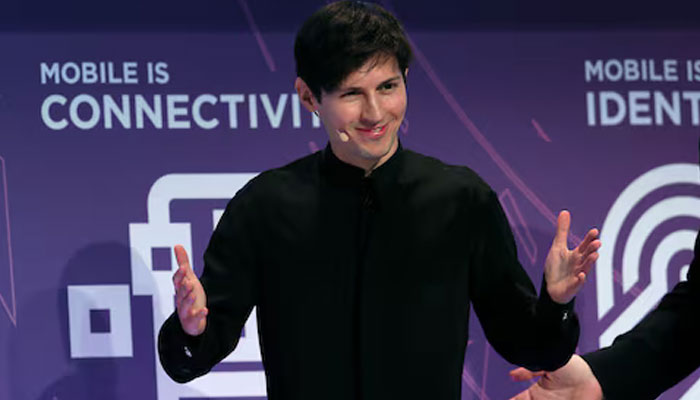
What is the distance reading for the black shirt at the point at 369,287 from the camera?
1.68m

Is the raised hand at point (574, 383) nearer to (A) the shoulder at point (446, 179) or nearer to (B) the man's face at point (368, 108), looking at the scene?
(A) the shoulder at point (446, 179)

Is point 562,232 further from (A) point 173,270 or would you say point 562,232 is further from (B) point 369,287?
(A) point 173,270

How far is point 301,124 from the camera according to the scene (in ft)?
8.66

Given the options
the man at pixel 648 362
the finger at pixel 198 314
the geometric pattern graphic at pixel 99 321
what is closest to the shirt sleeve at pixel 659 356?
the man at pixel 648 362

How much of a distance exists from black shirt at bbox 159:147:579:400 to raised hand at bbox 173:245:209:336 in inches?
1.7

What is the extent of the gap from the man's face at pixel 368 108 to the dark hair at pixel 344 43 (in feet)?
0.05

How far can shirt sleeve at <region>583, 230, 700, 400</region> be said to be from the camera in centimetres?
200

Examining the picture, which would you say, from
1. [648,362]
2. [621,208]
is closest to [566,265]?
[648,362]

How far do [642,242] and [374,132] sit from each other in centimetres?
129

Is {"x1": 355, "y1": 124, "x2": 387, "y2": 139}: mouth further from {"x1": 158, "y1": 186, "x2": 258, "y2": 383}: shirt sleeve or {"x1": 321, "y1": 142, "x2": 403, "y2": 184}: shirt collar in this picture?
{"x1": 158, "y1": 186, "x2": 258, "y2": 383}: shirt sleeve

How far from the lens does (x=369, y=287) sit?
1689 millimetres

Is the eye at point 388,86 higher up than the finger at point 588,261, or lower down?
higher up

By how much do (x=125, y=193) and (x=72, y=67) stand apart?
356 mm

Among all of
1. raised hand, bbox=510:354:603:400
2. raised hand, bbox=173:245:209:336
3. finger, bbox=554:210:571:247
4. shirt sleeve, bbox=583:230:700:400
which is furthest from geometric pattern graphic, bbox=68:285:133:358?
finger, bbox=554:210:571:247
